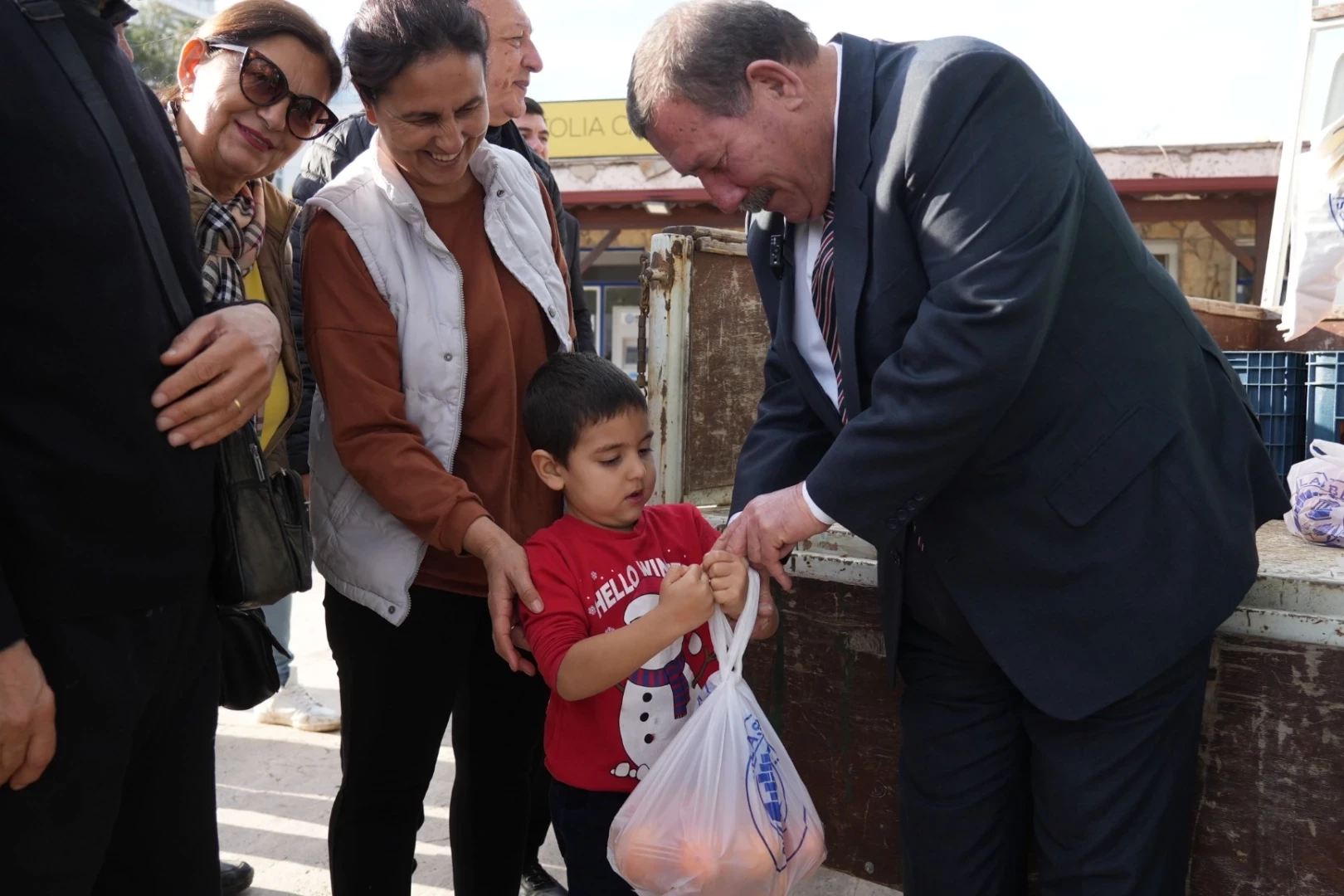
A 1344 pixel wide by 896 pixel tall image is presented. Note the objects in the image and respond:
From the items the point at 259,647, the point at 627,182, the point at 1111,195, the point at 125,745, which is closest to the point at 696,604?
the point at 259,647

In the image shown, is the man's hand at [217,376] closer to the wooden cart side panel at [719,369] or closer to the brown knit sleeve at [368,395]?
the brown knit sleeve at [368,395]

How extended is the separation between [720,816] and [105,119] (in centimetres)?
131

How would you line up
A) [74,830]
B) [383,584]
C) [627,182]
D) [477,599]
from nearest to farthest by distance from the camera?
[74,830]
[383,584]
[477,599]
[627,182]

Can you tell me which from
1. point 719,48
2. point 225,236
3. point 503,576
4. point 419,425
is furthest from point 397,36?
point 503,576

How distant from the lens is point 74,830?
134 centimetres

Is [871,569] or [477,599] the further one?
[871,569]

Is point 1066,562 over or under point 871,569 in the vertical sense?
over

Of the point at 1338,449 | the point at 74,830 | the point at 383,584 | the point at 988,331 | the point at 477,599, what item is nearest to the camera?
the point at 74,830

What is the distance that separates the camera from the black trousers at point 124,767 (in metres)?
1.30

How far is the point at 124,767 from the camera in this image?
4.58 ft

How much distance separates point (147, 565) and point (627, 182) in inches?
461

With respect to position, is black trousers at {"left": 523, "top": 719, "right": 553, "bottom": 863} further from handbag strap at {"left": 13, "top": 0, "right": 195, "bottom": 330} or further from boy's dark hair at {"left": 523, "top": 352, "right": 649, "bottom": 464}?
handbag strap at {"left": 13, "top": 0, "right": 195, "bottom": 330}

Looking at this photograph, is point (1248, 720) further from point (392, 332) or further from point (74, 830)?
point (74, 830)

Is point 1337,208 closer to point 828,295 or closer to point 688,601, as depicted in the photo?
point 828,295
